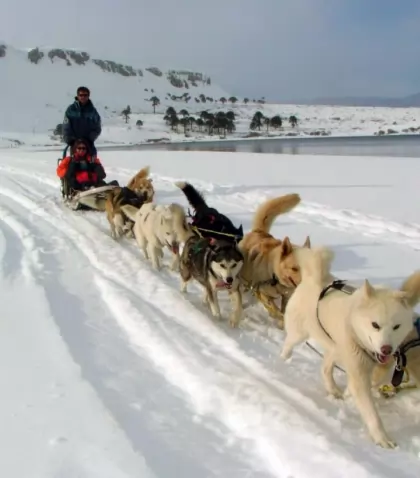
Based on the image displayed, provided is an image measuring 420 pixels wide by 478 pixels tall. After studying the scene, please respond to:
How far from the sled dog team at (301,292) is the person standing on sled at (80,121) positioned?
3175 millimetres

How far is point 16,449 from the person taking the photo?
238cm

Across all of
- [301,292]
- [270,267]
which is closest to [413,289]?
[301,292]

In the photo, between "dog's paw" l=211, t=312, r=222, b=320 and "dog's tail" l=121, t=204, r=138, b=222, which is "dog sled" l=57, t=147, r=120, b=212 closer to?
"dog's tail" l=121, t=204, r=138, b=222

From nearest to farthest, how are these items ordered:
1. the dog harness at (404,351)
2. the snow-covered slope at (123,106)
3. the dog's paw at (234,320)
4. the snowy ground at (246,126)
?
the dog harness at (404,351)
the dog's paw at (234,320)
the snowy ground at (246,126)
the snow-covered slope at (123,106)

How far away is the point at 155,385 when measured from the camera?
3008 millimetres

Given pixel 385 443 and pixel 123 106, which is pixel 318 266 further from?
pixel 123 106

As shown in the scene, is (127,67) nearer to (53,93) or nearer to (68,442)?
(53,93)

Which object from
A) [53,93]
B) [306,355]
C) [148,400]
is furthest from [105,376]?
[53,93]

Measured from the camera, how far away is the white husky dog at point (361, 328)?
2365 mm

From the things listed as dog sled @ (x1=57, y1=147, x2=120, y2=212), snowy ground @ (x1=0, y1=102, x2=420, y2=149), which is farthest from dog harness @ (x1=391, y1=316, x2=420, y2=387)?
snowy ground @ (x1=0, y1=102, x2=420, y2=149)

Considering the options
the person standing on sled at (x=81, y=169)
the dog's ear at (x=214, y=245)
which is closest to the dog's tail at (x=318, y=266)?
the dog's ear at (x=214, y=245)

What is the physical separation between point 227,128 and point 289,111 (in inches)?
1910

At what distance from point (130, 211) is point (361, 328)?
4514 millimetres

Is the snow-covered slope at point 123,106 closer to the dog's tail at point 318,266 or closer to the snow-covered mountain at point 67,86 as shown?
the snow-covered mountain at point 67,86
